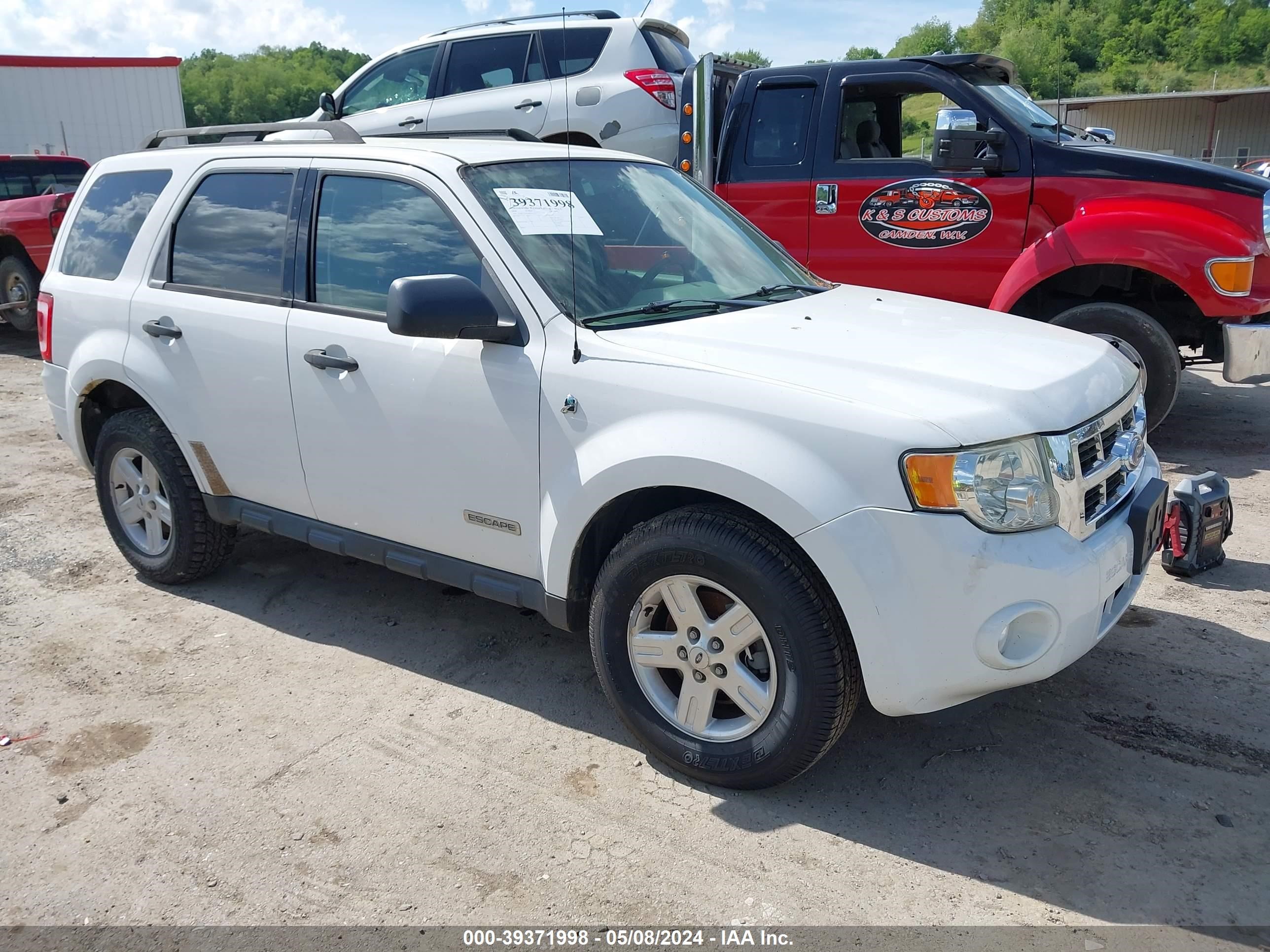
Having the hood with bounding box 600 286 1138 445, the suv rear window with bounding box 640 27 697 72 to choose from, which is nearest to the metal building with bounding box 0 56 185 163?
the suv rear window with bounding box 640 27 697 72

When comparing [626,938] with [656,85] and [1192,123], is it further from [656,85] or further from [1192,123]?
[1192,123]

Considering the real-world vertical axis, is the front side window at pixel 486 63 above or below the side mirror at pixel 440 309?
above

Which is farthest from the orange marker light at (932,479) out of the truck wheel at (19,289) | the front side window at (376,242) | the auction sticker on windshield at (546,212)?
the truck wheel at (19,289)

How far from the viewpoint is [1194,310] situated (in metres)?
6.32

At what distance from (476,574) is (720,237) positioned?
162 centimetres

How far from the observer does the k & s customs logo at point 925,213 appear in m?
6.54

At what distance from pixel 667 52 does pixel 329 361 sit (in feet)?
21.6

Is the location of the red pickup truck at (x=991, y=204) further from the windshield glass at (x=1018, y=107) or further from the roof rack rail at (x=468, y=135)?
the roof rack rail at (x=468, y=135)

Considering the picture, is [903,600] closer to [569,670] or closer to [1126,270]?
[569,670]

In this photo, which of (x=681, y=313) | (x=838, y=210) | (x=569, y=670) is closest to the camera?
(x=681, y=313)

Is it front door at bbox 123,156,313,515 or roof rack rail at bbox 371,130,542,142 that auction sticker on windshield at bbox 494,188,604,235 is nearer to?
roof rack rail at bbox 371,130,542,142

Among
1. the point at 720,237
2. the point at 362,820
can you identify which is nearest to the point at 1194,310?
the point at 720,237

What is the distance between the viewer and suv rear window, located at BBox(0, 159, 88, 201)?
1206cm

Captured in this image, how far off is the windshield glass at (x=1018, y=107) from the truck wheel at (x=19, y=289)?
982 cm
